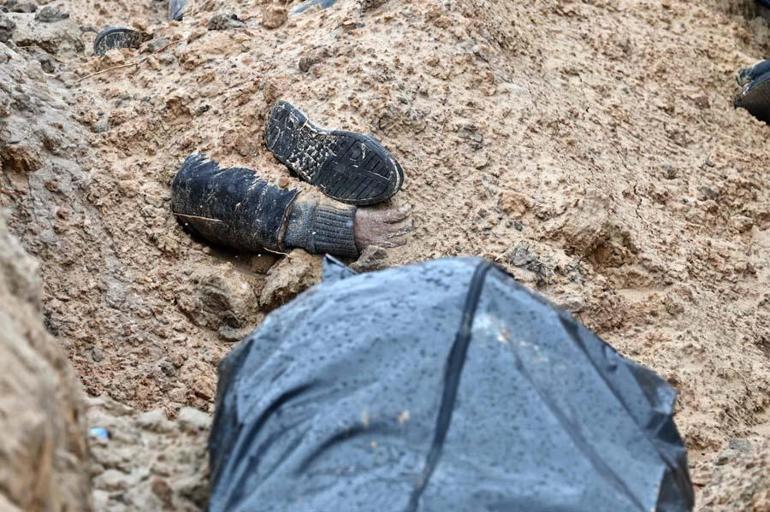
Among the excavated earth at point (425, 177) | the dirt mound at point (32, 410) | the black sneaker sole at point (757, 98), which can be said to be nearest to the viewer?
the dirt mound at point (32, 410)

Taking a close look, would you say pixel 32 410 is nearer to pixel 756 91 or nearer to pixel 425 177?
pixel 425 177

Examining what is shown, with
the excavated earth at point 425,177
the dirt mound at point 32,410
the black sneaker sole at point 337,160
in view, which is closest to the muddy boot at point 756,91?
the excavated earth at point 425,177

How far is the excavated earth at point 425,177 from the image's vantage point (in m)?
2.66

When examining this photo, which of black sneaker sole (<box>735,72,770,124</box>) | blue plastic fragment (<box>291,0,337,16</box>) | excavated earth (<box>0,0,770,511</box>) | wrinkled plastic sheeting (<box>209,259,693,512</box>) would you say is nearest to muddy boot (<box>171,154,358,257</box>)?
excavated earth (<box>0,0,770,511</box>)

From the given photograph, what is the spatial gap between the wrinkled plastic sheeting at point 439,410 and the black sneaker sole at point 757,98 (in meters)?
2.25

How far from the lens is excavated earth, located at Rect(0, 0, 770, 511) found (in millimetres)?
2658

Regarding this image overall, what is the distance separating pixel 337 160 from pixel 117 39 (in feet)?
3.52

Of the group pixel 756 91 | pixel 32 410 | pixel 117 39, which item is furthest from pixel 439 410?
pixel 756 91

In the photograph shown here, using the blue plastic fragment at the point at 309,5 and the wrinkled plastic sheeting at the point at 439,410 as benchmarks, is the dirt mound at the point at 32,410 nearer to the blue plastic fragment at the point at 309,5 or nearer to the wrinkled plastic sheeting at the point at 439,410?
the wrinkled plastic sheeting at the point at 439,410

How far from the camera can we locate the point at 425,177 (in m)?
2.89

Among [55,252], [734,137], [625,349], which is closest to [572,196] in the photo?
[625,349]

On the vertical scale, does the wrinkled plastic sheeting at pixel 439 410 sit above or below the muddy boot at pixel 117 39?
above

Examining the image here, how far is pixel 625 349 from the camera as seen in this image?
265 cm

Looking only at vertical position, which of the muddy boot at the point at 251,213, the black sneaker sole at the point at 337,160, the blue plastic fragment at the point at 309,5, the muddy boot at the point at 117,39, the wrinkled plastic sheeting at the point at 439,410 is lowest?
the muddy boot at the point at 251,213
